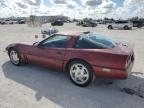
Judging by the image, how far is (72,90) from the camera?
4.39m

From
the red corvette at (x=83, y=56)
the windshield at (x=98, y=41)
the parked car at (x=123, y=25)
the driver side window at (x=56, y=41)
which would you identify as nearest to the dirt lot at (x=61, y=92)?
the red corvette at (x=83, y=56)

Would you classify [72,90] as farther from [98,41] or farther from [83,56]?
[98,41]

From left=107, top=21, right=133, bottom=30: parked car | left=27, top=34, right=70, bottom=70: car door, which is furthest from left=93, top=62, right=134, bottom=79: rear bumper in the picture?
left=107, top=21, right=133, bottom=30: parked car

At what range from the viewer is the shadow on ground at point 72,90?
3793mm

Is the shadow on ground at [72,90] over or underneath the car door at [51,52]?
underneath

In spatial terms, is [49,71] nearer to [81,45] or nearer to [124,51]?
[81,45]

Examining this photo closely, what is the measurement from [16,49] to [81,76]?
8.88 feet

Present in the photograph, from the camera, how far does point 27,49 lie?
225 inches

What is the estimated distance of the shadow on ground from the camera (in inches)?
149

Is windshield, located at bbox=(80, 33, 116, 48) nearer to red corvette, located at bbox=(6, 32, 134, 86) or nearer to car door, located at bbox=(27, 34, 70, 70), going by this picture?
red corvette, located at bbox=(6, 32, 134, 86)

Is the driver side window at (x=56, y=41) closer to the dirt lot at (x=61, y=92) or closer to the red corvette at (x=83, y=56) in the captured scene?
the red corvette at (x=83, y=56)

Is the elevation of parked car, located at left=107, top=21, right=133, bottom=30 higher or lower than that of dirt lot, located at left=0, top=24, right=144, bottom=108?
higher

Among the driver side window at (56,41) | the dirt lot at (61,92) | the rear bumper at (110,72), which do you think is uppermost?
the driver side window at (56,41)

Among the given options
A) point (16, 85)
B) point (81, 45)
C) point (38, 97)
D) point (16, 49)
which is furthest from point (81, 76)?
point (16, 49)
